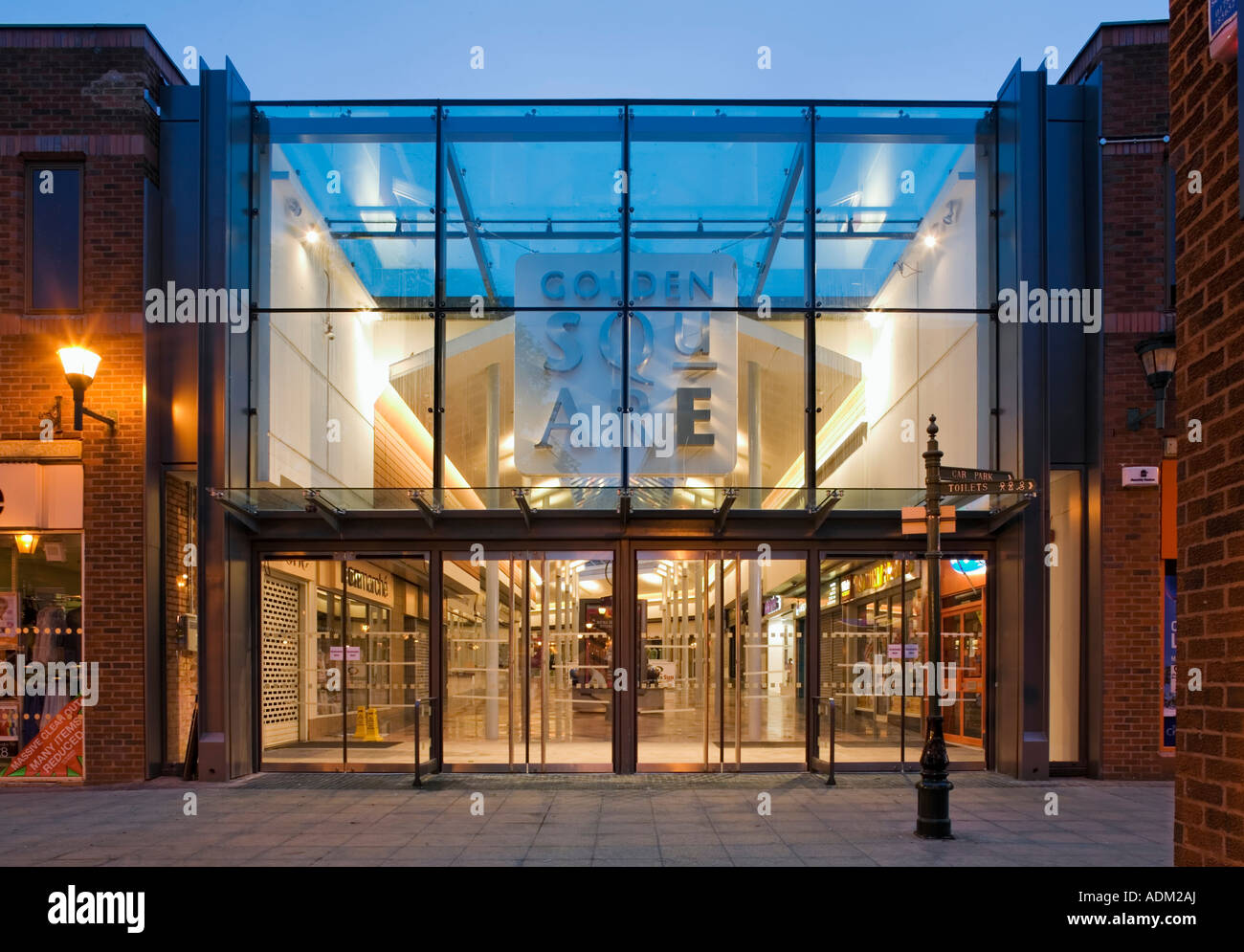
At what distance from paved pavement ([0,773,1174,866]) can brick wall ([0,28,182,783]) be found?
2.91m

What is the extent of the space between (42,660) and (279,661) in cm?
286

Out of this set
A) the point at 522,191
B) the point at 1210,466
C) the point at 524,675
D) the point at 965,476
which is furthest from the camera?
the point at 522,191

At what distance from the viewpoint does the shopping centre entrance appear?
44.1 ft

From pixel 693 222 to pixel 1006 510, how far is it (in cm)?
568

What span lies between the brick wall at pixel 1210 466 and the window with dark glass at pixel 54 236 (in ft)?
43.9

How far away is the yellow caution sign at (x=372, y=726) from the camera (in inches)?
535

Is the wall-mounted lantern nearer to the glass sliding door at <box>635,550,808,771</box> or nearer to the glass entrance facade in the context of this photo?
the glass entrance facade

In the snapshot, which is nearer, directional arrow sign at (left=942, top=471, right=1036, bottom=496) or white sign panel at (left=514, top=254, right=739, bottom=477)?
→ directional arrow sign at (left=942, top=471, right=1036, bottom=496)

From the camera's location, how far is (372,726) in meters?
13.6

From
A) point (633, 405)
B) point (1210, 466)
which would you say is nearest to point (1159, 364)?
point (633, 405)

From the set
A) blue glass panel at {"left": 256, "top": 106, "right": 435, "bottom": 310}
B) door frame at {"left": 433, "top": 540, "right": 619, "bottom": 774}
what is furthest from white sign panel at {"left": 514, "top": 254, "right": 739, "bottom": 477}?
blue glass panel at {"left": 256, "top": 106, "right": 435, "bottom": 310}

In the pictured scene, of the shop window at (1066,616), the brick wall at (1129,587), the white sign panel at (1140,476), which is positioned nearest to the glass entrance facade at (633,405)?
the shop window at (1066,616)

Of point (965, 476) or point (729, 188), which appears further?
point (729, 188)

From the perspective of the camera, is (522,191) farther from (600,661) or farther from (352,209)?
(600,661)
